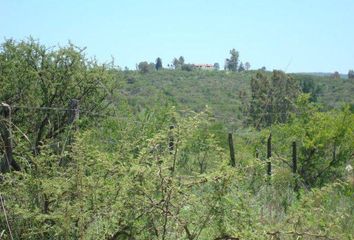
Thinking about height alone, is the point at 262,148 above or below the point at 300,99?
below

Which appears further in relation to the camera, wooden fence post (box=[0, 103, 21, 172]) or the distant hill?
the distant hill

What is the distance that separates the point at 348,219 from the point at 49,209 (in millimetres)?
4702

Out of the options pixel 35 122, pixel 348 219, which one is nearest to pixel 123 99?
pixel 35 122

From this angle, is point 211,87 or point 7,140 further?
point 211,87

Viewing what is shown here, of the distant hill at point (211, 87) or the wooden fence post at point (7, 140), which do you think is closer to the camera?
the wooden fence post at point (7, 140)

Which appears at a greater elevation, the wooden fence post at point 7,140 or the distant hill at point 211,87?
the wooden fence post at point 7,140

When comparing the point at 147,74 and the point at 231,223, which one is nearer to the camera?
the point at 231,223

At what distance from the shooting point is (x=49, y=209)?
3457 millimetres

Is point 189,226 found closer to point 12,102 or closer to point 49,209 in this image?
point 49,209

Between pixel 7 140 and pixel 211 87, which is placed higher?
pixel 7 140

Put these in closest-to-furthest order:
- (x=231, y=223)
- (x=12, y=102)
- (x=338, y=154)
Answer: (x=231, y=223) < (x=12, y=102) < (x=338, y=154)

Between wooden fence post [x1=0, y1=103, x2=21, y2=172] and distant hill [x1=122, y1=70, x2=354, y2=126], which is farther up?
wooden fence post [x1=0, y1=103, x2=21, y2=172]

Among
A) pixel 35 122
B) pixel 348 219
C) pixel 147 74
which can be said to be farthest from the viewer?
pixel 147 74

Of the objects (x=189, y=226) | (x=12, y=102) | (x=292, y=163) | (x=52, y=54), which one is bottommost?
(x=292, y=163)
